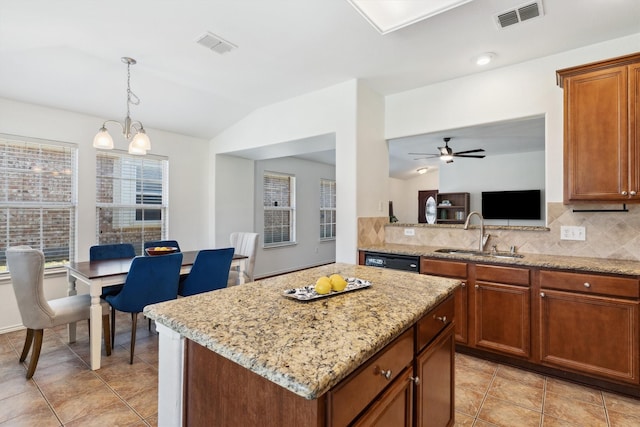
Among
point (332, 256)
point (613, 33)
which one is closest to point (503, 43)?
point (613, 33)

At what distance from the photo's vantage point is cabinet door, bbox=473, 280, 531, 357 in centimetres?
249

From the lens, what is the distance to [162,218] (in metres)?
4.76

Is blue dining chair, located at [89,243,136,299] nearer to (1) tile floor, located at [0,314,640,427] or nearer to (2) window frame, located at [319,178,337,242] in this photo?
(1) tile floor, located at [0,314,640,427]

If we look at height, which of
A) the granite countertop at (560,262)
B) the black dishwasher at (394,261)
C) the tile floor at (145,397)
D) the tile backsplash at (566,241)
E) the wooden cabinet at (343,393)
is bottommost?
the tile floor at (145,397)

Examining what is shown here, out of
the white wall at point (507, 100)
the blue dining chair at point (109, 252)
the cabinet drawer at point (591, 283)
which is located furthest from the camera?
the blue dining chair at point (109, 252)

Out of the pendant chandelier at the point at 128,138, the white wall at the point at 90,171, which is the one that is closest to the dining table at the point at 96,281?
the white wall at the point at 90,171

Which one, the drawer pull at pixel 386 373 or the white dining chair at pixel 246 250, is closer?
the drawer pull at pixel 386 373

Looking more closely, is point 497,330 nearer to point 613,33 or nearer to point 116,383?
point 613,33

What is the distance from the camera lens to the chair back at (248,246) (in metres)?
4.01

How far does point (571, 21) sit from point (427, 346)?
2.59 metres

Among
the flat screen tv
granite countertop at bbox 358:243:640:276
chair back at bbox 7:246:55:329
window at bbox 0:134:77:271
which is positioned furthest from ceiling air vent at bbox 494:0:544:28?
the flat screen tv

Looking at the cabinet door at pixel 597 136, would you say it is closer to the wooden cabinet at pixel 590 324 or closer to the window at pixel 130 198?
the wooden cabinet at pixel 590 324

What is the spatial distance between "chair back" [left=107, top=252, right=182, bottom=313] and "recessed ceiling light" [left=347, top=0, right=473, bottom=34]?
2.49 metres

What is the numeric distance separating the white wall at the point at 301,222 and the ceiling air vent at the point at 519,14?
4320mm
